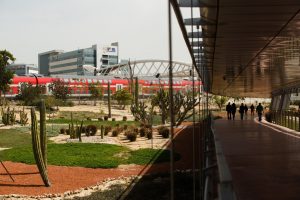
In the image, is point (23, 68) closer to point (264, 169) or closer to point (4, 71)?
point (4, 71)

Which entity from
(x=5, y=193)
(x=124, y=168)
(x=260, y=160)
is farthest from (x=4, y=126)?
(x=260, y=160)

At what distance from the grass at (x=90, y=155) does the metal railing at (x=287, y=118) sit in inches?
297

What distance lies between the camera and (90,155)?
67.0 feet

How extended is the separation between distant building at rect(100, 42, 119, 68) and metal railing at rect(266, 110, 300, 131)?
131 metres

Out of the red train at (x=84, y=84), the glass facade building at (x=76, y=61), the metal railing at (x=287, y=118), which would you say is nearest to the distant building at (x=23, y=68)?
the glass facade building at (x=76, y=61)

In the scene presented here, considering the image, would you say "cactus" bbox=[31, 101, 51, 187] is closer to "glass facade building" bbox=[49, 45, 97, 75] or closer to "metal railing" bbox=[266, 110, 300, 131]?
"metal railing" bbox=[266, 110, 300, 131]

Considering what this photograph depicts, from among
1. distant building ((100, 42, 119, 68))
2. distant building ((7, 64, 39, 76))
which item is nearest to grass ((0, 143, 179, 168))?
distant building ((100, 42, 119, 68))

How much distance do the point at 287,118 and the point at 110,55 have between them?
141501mm

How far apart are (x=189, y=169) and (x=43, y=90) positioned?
62852 millimetres

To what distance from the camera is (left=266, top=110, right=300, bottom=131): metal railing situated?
23812 millimetres

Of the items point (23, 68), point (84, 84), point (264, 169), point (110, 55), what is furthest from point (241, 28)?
point (23, 68)

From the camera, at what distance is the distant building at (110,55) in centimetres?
16138

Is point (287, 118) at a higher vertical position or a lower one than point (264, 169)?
higher

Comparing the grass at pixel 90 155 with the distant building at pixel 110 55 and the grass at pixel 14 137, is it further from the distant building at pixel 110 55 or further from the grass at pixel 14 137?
the distant building at pixel 110 55
